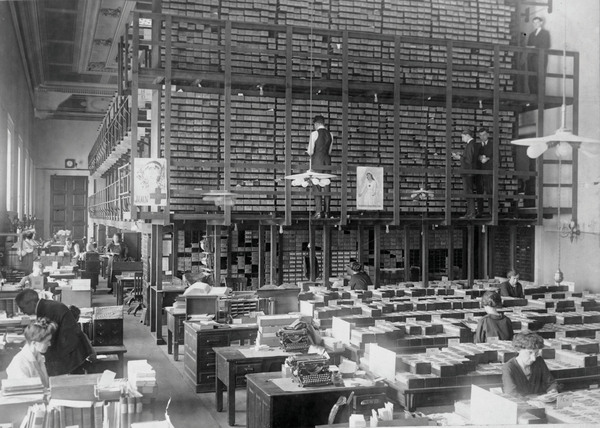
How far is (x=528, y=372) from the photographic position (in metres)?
3.83

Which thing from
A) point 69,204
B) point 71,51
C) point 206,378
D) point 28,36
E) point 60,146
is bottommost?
point 206,378

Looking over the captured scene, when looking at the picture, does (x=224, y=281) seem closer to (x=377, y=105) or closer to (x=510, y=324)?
(x=377, y=105)

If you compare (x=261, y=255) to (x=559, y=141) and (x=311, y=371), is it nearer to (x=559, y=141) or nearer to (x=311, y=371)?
(x=311, y=371)

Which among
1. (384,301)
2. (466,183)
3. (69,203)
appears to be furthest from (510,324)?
(69,203)

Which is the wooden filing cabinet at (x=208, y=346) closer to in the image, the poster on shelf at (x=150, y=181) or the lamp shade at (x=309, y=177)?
the lamp shade at (x=309, y=177)

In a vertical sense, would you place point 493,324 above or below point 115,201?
below

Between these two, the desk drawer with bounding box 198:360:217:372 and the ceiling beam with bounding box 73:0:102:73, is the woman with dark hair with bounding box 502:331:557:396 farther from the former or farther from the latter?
the ceiling beam with bounding box 73:0:102:73

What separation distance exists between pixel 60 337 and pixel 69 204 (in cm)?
1806

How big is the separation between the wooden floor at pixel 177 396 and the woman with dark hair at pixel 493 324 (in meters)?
1.97

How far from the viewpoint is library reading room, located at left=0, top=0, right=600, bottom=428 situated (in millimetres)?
4930

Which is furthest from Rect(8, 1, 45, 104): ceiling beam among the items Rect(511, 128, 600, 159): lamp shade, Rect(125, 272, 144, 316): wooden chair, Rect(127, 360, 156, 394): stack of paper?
Rect(511, 128, 600, 159): lamp shade

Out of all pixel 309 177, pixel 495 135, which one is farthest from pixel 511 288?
pixel 495 135

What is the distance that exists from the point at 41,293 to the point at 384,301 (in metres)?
3.61

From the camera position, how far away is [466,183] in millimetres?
9641
